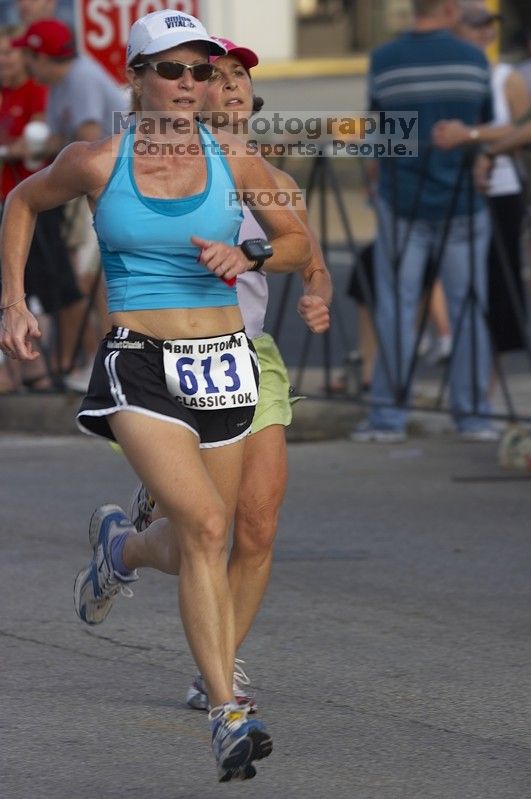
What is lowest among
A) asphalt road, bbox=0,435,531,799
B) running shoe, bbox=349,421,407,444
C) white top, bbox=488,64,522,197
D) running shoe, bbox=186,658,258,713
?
running shoe, bbox=349,421,407,444

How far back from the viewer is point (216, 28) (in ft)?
93.0

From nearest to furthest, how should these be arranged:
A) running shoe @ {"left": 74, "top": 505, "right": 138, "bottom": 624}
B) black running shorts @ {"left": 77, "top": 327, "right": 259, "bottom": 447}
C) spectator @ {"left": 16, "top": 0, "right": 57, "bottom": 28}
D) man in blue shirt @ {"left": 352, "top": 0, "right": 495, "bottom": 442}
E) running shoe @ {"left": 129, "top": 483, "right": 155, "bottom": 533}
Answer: black running shorts @ {"left": 77, "top": 327, "right": 259, "bottom": 447} → running shoe @ {"left": 74, "top": 505, "right": 138, "bottom": 624} → running shoe @ {"left": 129, "top": 483, "right": 155, "bottom": 533} → man in blue shirt @ {"left": 352, "top": 0, "right": 495, "bottom": 442} → spectator @ {"left": 16, "top": 0, "right": 57, "bottom": 28}

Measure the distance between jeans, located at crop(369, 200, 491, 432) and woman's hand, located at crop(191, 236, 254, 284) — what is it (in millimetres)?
4790

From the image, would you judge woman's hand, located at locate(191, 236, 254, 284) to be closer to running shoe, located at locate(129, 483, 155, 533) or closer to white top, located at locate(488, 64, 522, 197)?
running shoe, located at locate(129, 483, 155, 533)

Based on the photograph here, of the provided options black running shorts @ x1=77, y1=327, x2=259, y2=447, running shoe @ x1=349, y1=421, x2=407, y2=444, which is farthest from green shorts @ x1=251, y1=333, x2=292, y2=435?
running shoe @ x1=349, y1=421, x2=407, y2=444

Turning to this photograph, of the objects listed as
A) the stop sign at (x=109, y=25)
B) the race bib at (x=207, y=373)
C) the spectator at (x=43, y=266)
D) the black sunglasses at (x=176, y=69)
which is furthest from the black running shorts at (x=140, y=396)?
the stop sign at (x=109, y=25)

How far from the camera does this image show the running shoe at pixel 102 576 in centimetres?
509

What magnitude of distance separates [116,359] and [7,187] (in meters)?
6.04

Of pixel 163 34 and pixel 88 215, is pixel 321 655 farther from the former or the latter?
pixel 88 215

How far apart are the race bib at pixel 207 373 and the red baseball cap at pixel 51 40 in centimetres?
598

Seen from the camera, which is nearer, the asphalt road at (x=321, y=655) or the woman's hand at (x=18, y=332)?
the asphalt road at (x=321, y=655)

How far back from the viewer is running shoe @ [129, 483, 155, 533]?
5266 millimetres

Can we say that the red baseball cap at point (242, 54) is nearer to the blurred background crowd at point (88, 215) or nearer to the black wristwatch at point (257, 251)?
the black wristwatch at point (257, 251)

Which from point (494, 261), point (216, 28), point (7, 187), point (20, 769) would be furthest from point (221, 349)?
point (216, 28)
